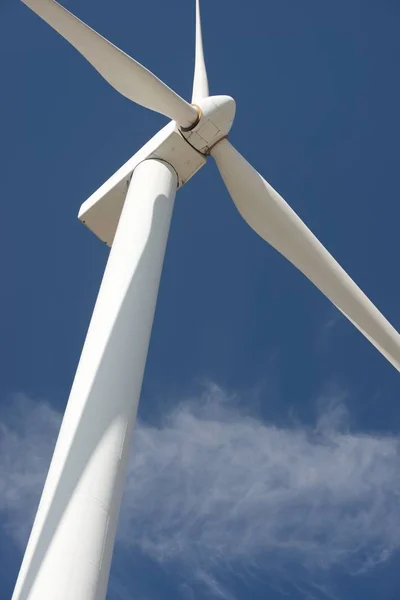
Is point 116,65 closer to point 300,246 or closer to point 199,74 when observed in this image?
point 199,74

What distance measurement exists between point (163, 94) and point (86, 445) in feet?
25.1

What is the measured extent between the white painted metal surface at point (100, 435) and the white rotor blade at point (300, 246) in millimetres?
3572

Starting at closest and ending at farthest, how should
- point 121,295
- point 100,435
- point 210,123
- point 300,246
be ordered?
1. point 100,435
2. point 121,295
3. point 210,123
4. point 300,246

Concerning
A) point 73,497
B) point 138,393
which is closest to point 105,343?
point 138,393

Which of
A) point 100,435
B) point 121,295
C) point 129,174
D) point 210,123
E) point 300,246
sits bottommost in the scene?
point 100,435

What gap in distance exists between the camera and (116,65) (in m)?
12.6

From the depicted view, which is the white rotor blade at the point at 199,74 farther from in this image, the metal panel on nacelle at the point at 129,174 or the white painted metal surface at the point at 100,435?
the white painted metal surface at the point at 100,435

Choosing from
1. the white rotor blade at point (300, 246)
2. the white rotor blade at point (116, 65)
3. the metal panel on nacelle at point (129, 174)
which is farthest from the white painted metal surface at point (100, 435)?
the white rotor blade at point (300, 246)

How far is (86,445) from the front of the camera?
7.76 meters

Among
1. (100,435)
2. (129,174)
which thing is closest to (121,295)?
(100,435)

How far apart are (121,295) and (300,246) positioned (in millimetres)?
5510

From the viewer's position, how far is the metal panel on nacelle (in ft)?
43.0

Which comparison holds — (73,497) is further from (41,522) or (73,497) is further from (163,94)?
(163,94)

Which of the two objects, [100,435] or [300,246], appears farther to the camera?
[300,246]
